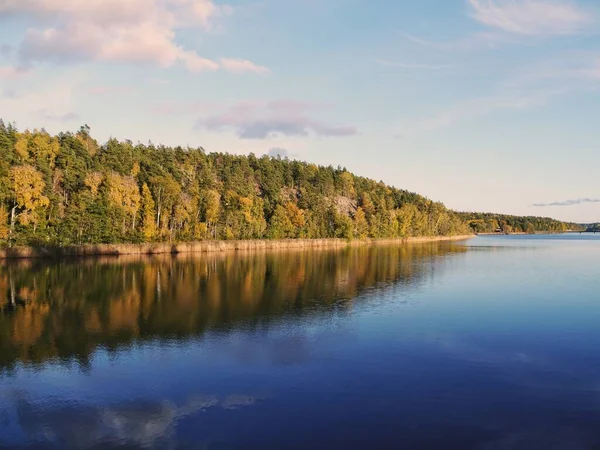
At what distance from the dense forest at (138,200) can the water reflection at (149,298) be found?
14845 mm

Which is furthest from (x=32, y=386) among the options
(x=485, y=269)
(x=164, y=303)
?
(x=485, y=269)

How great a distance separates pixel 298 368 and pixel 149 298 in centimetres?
2060

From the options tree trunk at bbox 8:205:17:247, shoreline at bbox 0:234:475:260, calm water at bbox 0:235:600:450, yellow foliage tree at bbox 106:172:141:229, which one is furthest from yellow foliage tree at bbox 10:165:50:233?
calm water at bbox 0:235:600:450

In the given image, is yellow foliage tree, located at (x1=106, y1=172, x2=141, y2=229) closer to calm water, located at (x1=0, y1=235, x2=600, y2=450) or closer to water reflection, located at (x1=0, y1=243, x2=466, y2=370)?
water reflection, located at (x1=0, y1=243, x2=466, y2=370)

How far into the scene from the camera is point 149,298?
3694cm

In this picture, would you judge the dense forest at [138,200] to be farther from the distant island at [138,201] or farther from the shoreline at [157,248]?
the shoreline at [157,248]

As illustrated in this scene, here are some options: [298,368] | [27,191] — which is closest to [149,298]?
[298,368]

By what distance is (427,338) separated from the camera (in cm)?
2494

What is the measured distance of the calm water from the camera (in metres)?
14.1

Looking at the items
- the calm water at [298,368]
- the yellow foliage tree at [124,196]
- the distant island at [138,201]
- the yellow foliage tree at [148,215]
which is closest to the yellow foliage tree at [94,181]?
the distant island at [138,201]

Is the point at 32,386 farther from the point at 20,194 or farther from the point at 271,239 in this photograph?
the point at 271,239

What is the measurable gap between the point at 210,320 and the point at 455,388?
52.4ft

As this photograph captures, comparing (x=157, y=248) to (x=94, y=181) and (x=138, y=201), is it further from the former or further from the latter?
(x=94, y=181)

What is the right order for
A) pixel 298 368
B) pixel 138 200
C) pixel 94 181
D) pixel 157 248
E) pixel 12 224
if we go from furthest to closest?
pixel 138 200, pixel 94 181, pixel 157 248, pixel 12 224, pixel 298 368
